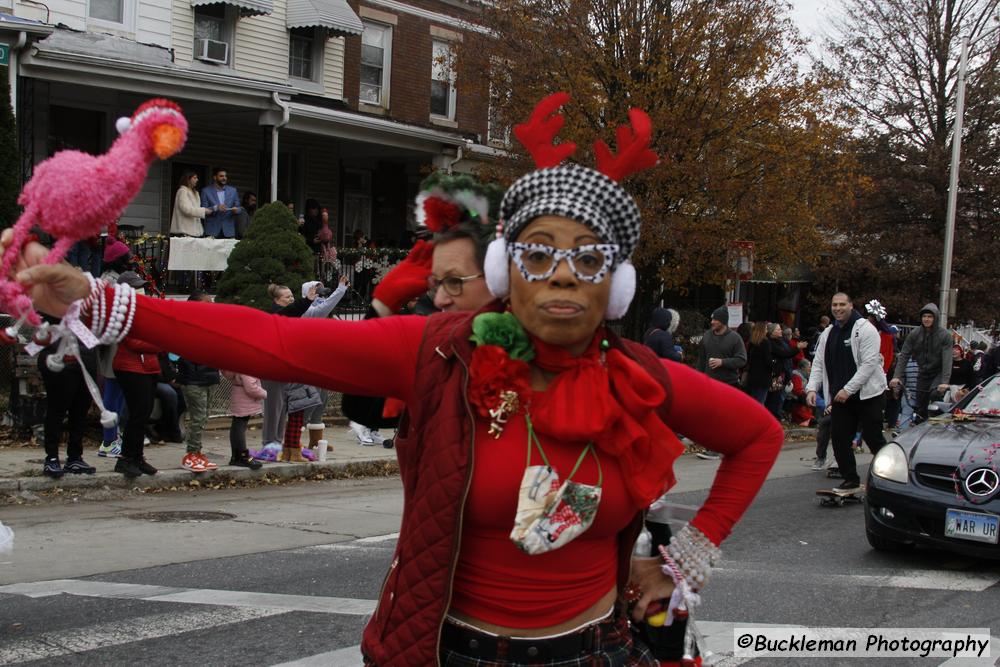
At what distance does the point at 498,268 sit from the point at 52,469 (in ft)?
28.3

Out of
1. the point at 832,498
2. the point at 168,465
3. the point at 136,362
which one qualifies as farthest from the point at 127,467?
the point at 832,498

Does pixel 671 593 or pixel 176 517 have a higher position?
pixel 671 593

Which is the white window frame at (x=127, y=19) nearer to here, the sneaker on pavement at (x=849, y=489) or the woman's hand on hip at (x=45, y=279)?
the sneaker on pavement at (x=849, y=489)

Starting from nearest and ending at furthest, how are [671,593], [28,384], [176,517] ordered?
[671,593] → [176,517] → [28,384]

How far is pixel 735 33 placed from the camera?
18.6 m

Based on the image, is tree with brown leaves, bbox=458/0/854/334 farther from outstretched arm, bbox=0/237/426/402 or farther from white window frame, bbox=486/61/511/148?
outstretched arm, bbox=0/237/426/402

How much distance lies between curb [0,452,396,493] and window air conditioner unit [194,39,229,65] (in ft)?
36.0

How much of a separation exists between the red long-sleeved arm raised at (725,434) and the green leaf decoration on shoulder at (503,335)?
448mm

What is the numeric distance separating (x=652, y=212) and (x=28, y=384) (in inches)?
428

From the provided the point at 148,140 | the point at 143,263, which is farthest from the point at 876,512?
the point at 143,263

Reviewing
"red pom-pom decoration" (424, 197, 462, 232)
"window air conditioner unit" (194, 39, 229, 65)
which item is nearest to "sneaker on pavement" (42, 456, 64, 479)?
"red pom-pom decoration" (424, 197, 462, 232)

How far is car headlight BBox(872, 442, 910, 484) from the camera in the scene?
26.9 feet

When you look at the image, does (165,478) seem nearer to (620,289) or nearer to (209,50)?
(620,289)

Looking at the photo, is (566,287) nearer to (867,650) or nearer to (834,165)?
Answer: (867,650)
